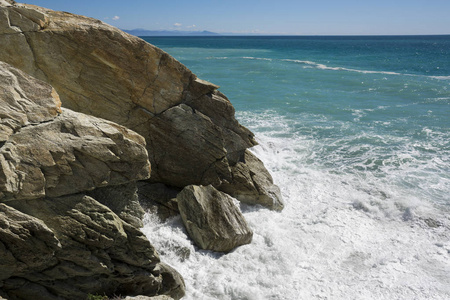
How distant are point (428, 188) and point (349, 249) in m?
8.17

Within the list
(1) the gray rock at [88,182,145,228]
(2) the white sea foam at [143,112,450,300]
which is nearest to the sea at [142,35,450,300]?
(2) the white sea foam at [143,112,450,300]

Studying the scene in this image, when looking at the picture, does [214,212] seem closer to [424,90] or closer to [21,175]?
[21,175]

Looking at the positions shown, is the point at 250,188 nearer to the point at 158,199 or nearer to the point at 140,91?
the point at 158,199

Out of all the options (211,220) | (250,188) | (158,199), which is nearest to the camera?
(211,220)

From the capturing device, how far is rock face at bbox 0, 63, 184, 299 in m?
8.51

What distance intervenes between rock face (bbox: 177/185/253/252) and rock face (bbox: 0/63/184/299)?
304cm

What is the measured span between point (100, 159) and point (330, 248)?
9652 mm

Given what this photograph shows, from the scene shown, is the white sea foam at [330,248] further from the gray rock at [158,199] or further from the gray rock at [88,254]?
the gray rock at [88,254]

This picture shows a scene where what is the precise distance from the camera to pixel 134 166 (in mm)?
10398

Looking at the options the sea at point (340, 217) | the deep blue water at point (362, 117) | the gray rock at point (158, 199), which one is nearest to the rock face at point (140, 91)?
the gray rock at point (158, 199)

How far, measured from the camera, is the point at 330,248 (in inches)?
583

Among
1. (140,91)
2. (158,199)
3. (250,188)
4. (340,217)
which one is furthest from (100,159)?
(340,217)

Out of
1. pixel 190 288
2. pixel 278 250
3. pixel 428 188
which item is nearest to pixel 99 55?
pixel 190 288

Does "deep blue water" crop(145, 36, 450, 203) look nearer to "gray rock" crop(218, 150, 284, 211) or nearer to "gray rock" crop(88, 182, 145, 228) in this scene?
"gray rock" crop(218, 150, 284, 211)
